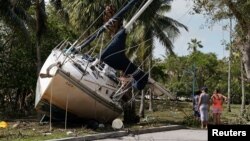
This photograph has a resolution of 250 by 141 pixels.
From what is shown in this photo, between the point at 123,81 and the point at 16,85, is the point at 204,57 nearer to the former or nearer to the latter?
the point at 16,85

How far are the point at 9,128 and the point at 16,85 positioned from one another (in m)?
13.7

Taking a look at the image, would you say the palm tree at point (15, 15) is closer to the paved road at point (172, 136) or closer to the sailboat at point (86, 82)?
the sailboat at point (86, 82)

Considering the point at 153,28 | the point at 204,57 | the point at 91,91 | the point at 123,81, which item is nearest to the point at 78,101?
the point at 91,91

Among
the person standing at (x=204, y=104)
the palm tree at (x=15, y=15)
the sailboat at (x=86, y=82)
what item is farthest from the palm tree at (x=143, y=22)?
the person standing at (x=204, y=104)

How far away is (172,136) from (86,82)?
3817mm

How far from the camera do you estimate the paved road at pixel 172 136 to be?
53.8ft

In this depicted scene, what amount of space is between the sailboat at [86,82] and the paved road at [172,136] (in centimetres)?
252

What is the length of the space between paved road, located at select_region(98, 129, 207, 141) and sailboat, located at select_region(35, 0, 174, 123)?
252 cm

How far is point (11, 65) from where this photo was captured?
32406 mm

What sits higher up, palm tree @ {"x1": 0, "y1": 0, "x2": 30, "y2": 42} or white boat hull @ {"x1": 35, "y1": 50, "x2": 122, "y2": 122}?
palm tree @ {"x1": 0, "y1": 0, "x2": 30, "y2": 42}

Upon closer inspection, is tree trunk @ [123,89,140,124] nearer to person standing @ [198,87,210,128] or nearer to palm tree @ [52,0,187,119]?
person standing @ [198,87,210,128]

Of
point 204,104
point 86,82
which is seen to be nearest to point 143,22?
point 204,104

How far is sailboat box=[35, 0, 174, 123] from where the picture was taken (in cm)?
1838

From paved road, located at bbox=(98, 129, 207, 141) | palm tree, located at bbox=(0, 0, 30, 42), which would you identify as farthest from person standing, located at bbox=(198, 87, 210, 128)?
palm tree, located at bbox=(0, 0, 30, 42)
